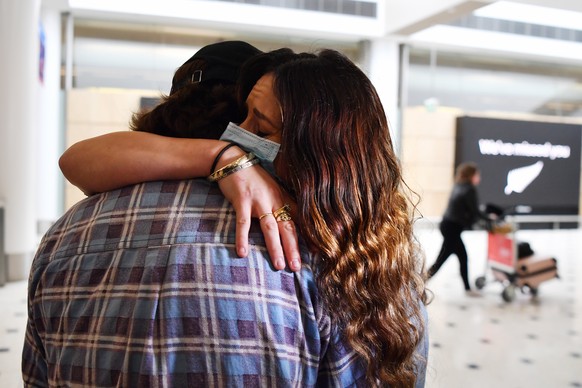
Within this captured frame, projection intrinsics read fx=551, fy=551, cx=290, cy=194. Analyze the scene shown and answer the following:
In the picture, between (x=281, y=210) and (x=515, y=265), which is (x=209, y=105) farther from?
(x=515, y=265)

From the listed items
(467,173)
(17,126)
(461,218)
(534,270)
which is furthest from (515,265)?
(17,126)

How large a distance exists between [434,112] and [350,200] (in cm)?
1362

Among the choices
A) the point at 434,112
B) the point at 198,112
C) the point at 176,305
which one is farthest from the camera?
the point at 434,112

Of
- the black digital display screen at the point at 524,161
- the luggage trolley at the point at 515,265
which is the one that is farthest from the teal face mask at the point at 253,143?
the black digital display screen at the point at 524,161

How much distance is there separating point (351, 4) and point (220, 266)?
11.4 metres

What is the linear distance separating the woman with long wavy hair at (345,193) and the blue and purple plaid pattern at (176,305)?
0.03 meters

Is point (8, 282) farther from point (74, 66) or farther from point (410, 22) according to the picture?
point (410, 22)

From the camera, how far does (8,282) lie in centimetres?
676

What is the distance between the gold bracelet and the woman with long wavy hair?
1 centimetres

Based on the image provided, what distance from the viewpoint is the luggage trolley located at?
22.7 ft

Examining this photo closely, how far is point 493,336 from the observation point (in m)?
5.41

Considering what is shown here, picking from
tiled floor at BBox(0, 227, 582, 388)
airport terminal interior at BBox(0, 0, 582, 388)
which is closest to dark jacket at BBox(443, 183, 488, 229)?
airport terminal interior at BBox(0, 0, 582, 388)

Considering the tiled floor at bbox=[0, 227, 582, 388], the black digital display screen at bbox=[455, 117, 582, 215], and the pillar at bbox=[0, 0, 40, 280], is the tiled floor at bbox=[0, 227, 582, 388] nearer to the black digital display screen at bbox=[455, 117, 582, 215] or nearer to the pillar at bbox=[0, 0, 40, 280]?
the pillar at bbox=[0, 0, 40, 280]

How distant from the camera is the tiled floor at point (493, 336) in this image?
426 cm
